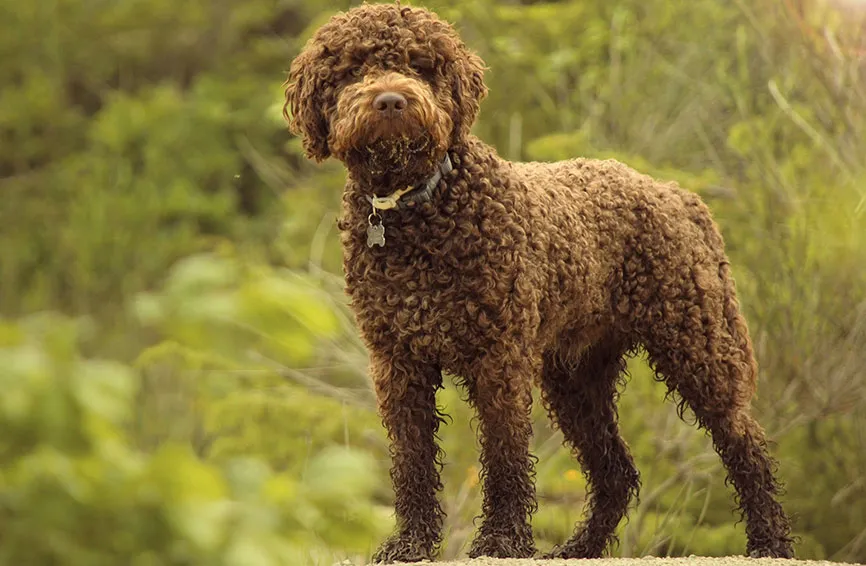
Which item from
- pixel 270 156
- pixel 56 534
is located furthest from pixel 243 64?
pixel 56 534

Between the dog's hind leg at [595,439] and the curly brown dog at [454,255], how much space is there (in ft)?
1.31

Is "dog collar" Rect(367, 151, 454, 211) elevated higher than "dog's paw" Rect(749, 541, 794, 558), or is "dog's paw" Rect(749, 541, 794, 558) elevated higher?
"dog collar" Rect(367, 151, 454, 211)

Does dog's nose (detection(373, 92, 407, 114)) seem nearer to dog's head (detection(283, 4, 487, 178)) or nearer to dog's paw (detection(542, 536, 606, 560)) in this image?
dog's head (detection(283, 4, 487, 178))

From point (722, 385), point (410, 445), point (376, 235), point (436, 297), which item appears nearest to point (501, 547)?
point (410, 445)

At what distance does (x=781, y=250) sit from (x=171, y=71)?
40.6 ft

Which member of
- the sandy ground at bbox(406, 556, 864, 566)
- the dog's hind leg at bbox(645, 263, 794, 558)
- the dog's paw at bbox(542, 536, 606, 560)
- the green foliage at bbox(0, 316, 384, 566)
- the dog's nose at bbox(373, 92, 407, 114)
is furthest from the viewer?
the dog's paw at bbox(542, 536, 606, 560)

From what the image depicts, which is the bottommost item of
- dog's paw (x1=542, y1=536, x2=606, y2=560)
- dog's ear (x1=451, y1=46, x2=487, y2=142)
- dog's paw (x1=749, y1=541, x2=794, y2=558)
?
dog's paw (x1=542, y1=536, x2=606, y2=560)

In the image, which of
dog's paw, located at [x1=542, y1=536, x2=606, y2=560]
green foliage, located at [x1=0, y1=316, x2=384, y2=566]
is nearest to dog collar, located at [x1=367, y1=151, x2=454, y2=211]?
dog's paw, located at [x1=542, y1=536, x2=606, y2=560]

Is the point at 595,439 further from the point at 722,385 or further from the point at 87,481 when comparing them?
the point at 87,481

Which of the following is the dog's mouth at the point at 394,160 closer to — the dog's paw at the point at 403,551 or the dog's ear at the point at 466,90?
the dog's ear at the point at 466,90

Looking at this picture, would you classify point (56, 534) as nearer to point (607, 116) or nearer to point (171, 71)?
point (607, 116)

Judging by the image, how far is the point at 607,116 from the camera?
31.9 ft

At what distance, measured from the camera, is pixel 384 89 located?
4.27 metres

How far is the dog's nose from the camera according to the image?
4238 millimetres
